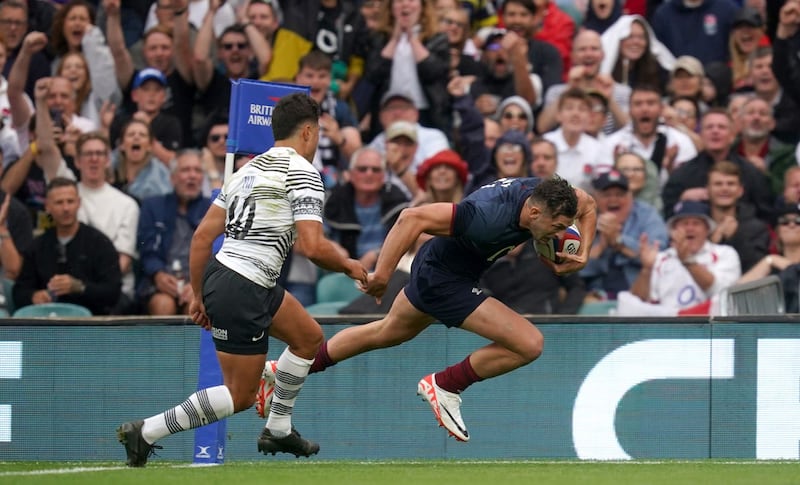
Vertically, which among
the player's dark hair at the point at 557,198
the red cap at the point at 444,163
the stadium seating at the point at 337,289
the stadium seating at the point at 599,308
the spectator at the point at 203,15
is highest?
the spectator at the point at 203,15

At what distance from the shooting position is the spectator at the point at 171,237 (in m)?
12.7

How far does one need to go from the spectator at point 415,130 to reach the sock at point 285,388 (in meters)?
5.23

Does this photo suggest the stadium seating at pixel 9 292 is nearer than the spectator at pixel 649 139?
Yes

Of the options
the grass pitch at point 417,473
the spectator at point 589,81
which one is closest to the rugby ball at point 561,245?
the grass pitch at point 417,473

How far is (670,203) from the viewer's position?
1362 cm

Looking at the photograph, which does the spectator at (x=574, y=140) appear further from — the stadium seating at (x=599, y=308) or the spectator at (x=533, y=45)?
the stadium seating at (x=599, y=308)

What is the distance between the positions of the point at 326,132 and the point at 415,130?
0.88 metres

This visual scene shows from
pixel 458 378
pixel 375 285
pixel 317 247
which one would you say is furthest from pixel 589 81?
pixel 317 247

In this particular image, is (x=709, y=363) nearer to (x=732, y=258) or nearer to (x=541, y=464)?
(x=541, y=464)

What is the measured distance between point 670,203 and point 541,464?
469 centimetres

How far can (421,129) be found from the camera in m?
14.3

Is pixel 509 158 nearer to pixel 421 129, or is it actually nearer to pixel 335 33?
pixel 421 129

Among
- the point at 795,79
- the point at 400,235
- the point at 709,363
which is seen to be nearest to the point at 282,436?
the point at 400,235

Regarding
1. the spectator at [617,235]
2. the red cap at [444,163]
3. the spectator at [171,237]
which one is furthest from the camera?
the spectator at [617,235]
